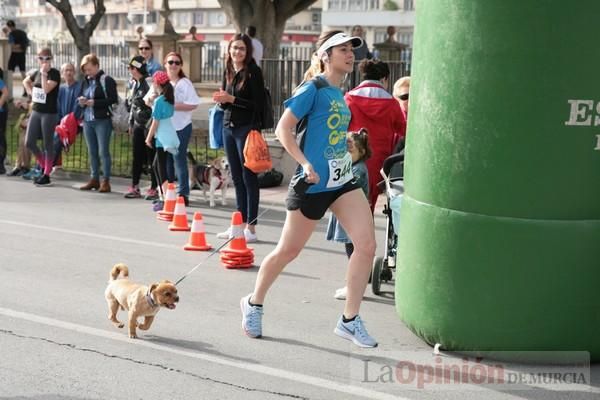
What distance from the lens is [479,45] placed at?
5680mm

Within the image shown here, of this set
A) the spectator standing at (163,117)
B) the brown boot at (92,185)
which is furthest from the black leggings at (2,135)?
the spectator standing at (163,117)

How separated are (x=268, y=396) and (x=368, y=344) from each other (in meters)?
1.12

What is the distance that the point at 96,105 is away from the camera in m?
13.0

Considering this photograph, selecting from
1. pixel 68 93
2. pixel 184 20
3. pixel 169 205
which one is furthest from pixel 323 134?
pixel 184 20

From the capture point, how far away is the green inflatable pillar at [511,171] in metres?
5.55

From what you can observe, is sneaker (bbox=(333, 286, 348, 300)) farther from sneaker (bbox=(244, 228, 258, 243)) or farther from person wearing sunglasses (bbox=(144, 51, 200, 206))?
person wearing sunglasses (bbox=(144, 51, 200, 206))

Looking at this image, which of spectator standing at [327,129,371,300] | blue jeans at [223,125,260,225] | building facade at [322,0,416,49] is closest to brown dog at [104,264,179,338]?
spectator standing at [327,129,371,300]

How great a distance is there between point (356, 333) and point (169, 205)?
5424 mm

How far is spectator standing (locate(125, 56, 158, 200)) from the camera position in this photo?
493 inches

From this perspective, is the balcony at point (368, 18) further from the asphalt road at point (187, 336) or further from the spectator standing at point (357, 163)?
the spectator standing at point (357, 163)

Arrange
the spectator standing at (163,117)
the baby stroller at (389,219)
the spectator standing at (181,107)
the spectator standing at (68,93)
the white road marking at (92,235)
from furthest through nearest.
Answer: the spectator standing at (68,93)
the spectator standing at (181,107)
the spectator standing at (163,117)
the white road marking at (92,235)
the baby stroller at (389,219)

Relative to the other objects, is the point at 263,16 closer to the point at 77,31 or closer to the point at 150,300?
the point at 77,31

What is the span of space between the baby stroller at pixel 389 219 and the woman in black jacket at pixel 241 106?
6.37 ft

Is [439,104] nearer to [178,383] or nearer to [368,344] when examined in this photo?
[368,344]
